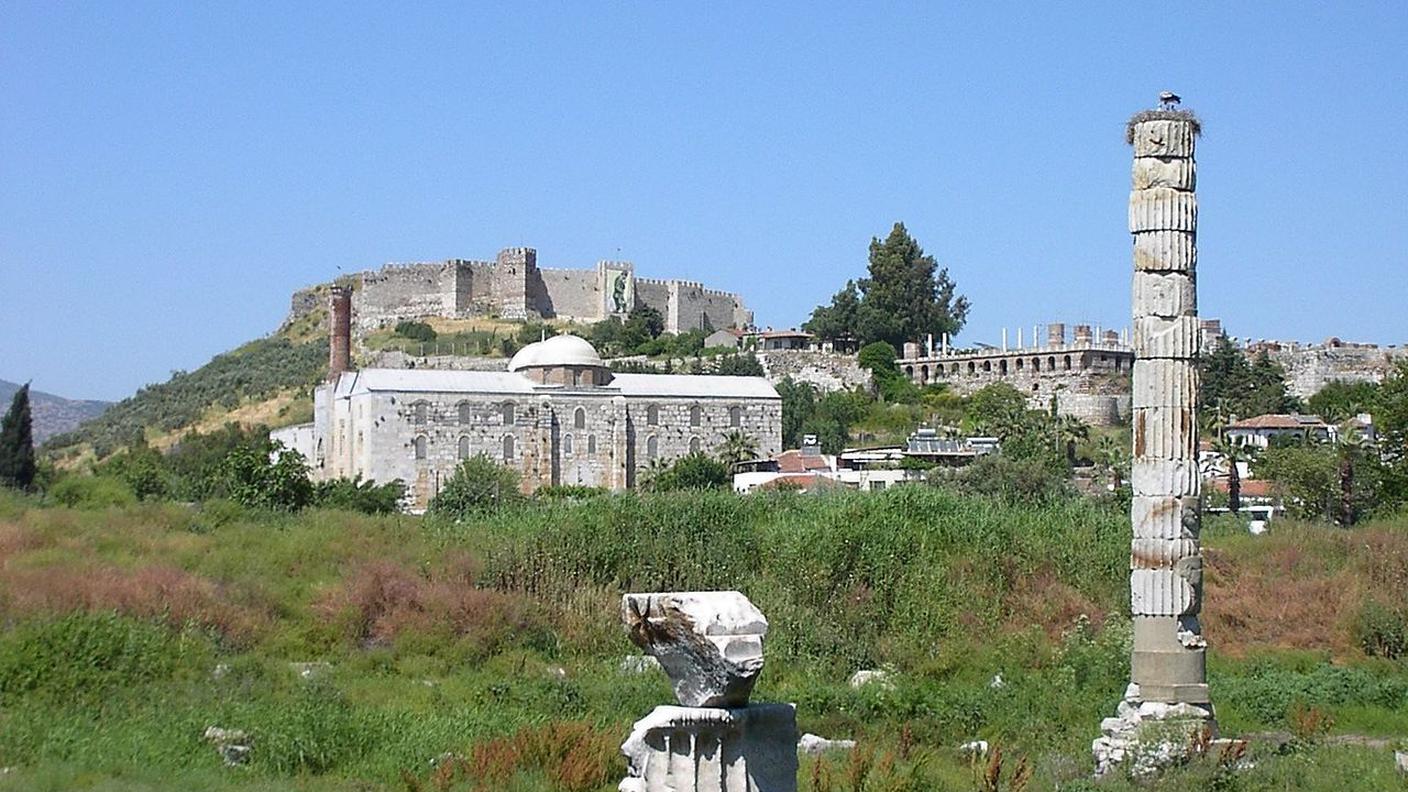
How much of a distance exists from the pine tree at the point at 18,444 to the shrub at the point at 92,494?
6169mm

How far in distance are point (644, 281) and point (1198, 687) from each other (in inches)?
2788

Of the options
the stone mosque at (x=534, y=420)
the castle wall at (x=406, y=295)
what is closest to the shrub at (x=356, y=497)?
the stone mosque at (x=534, y=420)

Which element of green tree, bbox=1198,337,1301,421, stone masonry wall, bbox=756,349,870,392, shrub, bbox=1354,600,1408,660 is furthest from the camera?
stone masonry wall, bbox=756,349,870,392

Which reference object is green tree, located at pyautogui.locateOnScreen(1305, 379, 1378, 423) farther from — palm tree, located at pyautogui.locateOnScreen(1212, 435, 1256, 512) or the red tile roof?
palm tree, located at pyautogui.locateOnScreen(1212, 435, 1256, 512)

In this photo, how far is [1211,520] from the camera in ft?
98.7

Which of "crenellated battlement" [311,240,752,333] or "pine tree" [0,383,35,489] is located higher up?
"crenellated battlement" [311,240,752,333]

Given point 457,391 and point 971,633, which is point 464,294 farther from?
point 971,633

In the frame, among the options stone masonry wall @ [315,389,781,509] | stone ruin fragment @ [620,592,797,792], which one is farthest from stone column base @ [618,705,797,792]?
stone masonry wall @ [315,389,781,509]

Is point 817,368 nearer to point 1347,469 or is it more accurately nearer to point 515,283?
point 515,283

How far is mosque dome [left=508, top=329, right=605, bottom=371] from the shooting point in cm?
5059

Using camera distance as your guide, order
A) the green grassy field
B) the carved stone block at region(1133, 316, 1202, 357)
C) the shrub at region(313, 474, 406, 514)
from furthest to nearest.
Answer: the shrub at region(313, 474, 406, 514) → the carved stone block at region(1133, 316, 1202, 357) → the green grassy field

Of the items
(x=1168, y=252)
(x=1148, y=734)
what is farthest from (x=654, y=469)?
(x=1148, y=734)

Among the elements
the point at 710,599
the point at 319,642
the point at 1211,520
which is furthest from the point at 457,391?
the point at 710,599

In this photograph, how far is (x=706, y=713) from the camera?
6.33 meters
